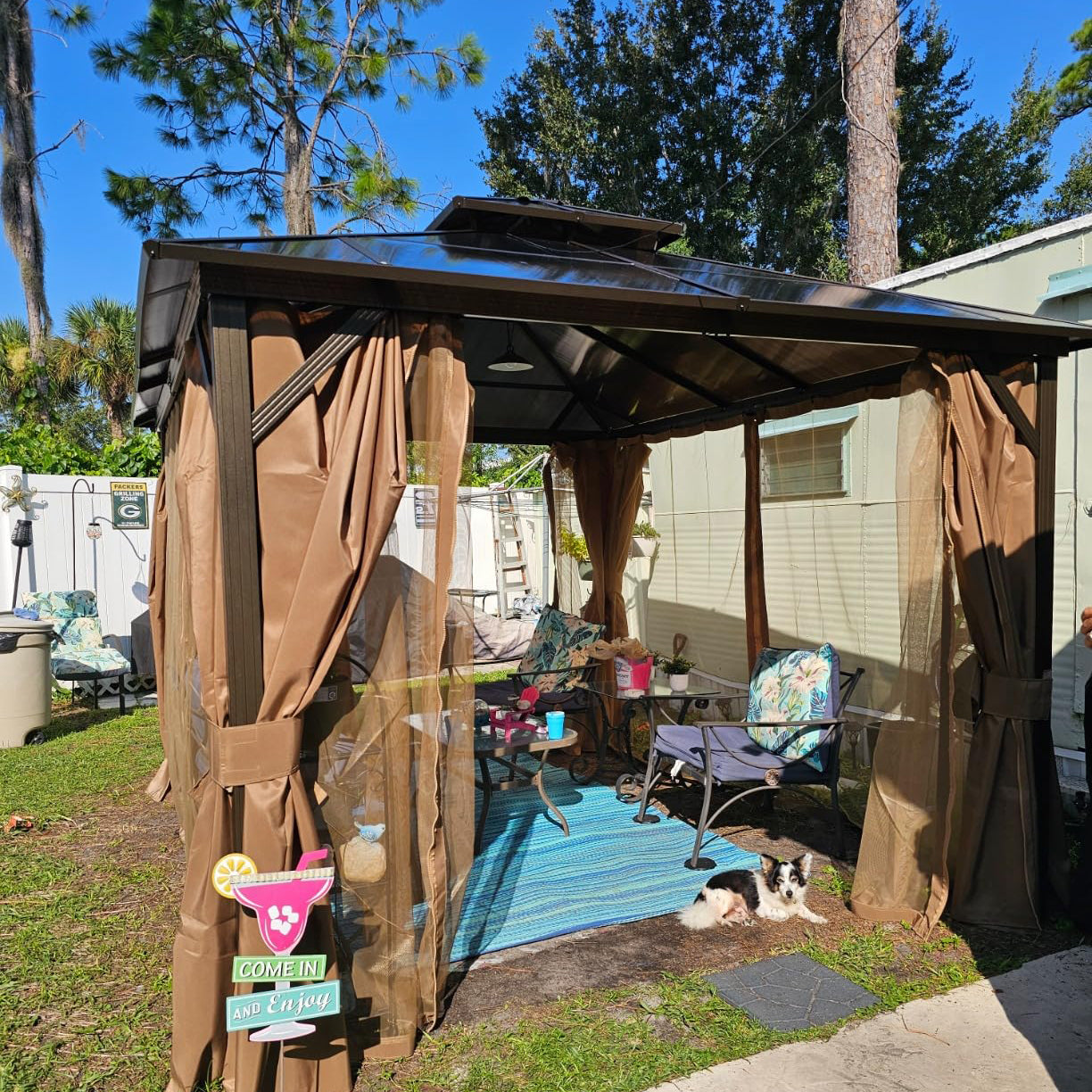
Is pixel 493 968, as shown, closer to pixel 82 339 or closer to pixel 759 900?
pixel 759 900

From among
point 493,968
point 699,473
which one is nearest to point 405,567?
point 493,968

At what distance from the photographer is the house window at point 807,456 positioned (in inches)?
225

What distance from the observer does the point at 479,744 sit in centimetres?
412

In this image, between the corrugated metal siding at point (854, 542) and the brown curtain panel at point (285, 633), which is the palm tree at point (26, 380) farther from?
the brown curtain panel at point (285, 633)

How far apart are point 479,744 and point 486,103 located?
15445mm

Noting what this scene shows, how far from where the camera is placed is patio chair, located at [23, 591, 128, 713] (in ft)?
23.9

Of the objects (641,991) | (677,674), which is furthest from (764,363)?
(641,991)

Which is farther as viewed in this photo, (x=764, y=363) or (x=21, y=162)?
(x=21, y=162)

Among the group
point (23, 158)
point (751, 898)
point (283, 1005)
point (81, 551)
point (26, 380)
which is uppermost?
point (23, 158)

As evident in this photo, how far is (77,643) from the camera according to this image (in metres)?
7.49

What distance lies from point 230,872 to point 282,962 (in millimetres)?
267

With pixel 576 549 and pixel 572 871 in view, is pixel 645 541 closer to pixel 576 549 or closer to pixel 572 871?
pixel 576 549

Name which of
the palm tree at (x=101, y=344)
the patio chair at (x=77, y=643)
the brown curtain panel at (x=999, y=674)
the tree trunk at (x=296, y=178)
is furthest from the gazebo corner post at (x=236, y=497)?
the palm tree at (x=101, y=344)

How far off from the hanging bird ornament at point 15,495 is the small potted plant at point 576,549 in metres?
5.12
